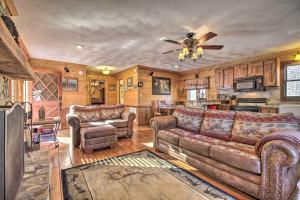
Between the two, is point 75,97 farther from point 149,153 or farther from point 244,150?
point 244,150

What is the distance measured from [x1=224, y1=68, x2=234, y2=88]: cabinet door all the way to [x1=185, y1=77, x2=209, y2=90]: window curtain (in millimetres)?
888

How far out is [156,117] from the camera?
3.55 metres

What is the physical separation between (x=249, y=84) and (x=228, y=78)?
2.63 ft

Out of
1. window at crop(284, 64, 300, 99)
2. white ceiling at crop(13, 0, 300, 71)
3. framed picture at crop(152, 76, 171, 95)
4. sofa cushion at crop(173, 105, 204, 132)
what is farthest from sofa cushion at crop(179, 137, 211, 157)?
framed picture at crop(152, 76, 171, 95)

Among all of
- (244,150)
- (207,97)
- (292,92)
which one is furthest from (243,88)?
(244,150)

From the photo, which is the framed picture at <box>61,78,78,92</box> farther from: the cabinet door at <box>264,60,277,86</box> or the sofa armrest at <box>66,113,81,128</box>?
the cabinet door at <box>264,60,277,86</box>

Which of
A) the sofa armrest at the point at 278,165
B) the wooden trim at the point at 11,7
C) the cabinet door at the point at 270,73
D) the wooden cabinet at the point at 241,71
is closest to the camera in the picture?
the sofa armrest at the point at 278,165

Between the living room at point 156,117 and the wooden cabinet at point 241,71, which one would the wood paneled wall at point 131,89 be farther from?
the wooden cabinet at point 241,71

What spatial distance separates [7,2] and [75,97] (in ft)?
14.1

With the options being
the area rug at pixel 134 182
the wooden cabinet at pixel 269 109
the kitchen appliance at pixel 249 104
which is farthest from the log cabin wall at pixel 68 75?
the wooden cabinet at pixel 269 109

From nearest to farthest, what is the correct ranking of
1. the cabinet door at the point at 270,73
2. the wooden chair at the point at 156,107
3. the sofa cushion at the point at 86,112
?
the sofa cushion at the point at 86,112
the cabinet door at the point at 270,73
the wooden chair at the point at 156,107

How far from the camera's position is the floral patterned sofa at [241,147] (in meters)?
1.64

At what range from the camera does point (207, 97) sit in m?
6.74

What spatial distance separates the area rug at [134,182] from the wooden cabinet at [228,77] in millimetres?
4321
